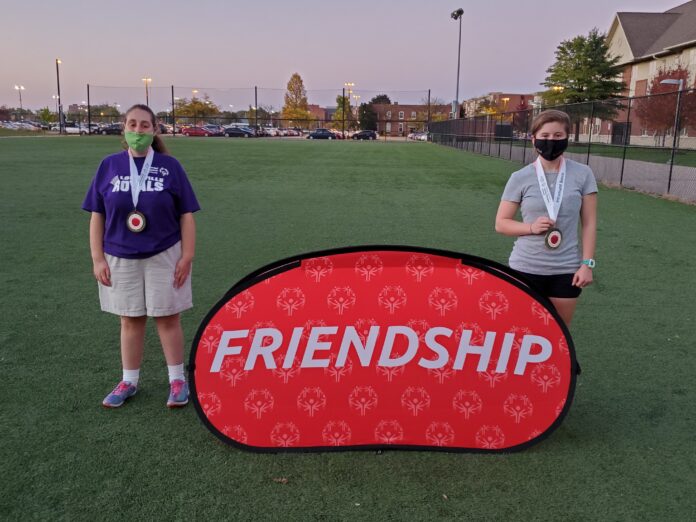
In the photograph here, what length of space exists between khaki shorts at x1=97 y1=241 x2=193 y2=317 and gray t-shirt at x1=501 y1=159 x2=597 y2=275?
1.85 metres

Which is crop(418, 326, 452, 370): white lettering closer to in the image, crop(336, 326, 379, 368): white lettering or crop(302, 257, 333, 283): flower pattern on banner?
crop(336, 326, 379, 368): white lettering

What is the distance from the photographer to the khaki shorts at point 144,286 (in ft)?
10.7

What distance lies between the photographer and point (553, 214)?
3.00 m

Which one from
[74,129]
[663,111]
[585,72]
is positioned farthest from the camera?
[74,129]

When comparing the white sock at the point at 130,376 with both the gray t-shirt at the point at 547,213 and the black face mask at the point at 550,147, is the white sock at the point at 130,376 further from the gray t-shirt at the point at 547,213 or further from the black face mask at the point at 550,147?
the black face mask at the point at 550,147

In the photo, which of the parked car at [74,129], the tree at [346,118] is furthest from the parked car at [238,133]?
the tree at [346,118]

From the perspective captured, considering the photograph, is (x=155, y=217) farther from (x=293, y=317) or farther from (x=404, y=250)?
(x=404, y=250)

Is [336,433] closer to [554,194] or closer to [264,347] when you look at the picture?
[264,347]

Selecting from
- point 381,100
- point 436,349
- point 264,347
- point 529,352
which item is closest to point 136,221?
point 264,347

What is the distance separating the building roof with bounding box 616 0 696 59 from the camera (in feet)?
163

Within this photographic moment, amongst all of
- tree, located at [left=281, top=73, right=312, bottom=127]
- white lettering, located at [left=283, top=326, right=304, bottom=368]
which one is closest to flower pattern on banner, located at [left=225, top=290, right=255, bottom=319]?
white lettering, located at [left=283, top=326, right=304, bottom=368]

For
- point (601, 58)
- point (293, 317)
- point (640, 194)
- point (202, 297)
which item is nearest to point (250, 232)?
point (202, 297)

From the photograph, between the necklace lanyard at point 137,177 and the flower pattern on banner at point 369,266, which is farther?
the necklace lanyard at point 137,177

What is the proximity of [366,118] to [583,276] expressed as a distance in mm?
104337
